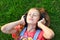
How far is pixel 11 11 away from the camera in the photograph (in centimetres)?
487

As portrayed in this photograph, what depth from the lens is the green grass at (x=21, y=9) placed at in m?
4.76

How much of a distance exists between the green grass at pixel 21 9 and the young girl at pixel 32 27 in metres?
0.61

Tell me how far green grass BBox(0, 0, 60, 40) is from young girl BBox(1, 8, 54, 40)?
613 millimetres

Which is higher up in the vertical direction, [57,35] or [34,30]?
[34,30]

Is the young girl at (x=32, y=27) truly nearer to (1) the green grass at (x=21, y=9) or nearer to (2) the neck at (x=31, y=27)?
(2) the neck at (x=31, y=27)

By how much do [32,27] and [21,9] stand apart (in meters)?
0.92

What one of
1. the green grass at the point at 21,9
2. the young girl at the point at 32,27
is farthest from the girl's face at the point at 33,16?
the green grass at the point at 21,9

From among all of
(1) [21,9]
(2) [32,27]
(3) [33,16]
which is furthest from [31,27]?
(1) [21,9]

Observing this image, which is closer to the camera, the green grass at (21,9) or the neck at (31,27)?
the neck at (31,27)

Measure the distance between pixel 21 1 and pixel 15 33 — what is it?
38.9 inches

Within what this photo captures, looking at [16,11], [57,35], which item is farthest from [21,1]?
[57,35]

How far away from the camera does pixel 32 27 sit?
13.2ft

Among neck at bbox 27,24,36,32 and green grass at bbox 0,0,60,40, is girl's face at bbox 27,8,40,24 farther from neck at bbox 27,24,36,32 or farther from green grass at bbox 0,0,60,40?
green grass at bbox 0,0,60,40

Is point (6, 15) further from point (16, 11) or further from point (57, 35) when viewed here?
point (57, 35)
